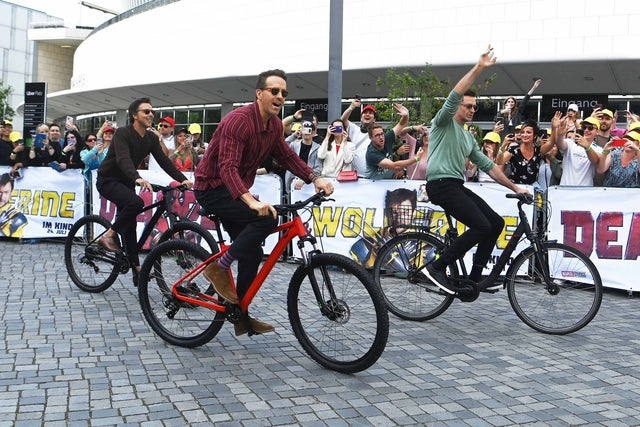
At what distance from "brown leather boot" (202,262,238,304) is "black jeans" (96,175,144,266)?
85.4 inches

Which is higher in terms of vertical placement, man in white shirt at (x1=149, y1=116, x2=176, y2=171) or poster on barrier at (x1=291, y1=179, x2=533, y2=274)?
man in white shirt at (x1=149, y1=116, x2=176, y2=171)

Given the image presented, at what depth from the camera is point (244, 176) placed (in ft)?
16.7

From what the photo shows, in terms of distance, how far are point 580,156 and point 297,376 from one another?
532cm

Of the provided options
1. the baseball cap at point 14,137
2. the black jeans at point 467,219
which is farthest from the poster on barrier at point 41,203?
the black jeans at point 467,219

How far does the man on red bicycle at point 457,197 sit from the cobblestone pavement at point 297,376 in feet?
1.72

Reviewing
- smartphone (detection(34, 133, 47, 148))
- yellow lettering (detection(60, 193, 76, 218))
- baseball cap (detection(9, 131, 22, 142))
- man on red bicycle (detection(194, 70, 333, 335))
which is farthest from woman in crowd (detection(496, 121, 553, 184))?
baseball cap (detection(9, 131, 22, 142))

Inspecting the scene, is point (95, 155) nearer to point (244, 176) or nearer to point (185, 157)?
point (185, 157)

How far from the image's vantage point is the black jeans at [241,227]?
484 centimetres

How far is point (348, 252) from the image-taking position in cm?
920

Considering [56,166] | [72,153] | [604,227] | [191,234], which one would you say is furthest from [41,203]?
[604,227]

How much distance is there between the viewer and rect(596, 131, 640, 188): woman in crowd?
27.3 ft

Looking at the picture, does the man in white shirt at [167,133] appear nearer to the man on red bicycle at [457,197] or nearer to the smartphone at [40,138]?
the smartphone at [40,138]

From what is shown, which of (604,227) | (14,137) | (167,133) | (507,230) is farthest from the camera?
(14,137)

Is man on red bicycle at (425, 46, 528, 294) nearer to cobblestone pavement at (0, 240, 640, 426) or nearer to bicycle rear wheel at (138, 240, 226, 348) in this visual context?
cobblestone pavement at (0, 240, 640, 426)
